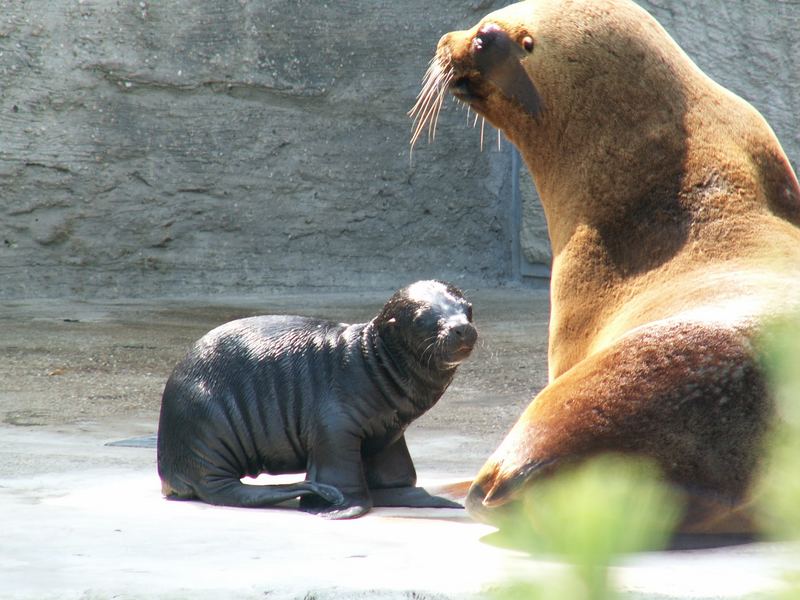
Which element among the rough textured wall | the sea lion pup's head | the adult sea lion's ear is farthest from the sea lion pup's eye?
the rough textured wall

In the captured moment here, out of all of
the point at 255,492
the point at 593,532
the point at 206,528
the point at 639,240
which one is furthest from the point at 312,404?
the point at 593,532

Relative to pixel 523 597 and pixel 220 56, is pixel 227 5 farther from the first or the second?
pixel 523 597

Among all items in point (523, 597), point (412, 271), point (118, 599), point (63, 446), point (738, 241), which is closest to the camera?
point (523, 597)

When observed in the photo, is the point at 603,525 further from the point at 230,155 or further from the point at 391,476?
the point at 230,155

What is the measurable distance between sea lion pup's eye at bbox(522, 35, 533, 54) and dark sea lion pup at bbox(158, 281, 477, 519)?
0.67 m

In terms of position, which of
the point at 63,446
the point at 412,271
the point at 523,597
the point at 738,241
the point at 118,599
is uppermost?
the point at 523,597

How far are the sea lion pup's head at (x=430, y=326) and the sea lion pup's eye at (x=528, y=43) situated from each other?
0.66 meters

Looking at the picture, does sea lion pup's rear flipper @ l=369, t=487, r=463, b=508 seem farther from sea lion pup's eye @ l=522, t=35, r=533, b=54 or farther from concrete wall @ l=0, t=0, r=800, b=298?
concrete wall @ l=0, t=0, r=800, b=298

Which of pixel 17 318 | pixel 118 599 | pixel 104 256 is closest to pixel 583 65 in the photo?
pixel 118 599

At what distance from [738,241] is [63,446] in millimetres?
2450

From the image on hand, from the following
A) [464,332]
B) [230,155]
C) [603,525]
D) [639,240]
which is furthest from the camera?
[230,155]

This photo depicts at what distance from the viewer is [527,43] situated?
10.3 ft

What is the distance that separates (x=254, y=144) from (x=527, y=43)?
6359mm

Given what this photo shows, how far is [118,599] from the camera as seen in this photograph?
1.92 m
